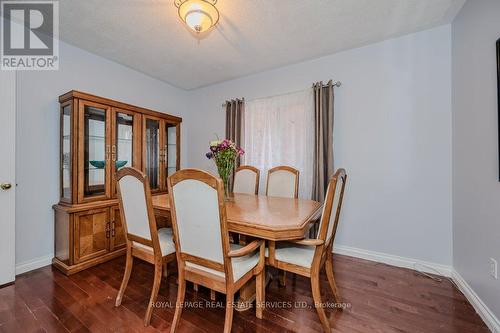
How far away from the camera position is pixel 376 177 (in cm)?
254

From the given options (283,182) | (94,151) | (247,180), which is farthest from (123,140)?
(283,182)

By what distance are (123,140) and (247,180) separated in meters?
1.66

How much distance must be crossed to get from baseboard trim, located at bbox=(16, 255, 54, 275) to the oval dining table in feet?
5.13

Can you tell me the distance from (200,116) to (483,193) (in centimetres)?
375

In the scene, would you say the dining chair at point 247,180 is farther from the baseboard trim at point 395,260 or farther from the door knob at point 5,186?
the door knob at point 5,186

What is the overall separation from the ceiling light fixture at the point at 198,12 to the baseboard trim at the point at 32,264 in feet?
9.33

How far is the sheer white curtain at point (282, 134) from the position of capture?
Result: 2.91 meters

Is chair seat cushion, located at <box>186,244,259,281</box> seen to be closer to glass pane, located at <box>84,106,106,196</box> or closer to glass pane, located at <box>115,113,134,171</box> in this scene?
glass pane, located at <box>84,106,106,196</box>

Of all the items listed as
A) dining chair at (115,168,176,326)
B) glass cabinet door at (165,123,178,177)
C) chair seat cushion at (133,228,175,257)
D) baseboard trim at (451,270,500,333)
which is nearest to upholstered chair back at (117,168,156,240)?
dining chair at (115,168,176,326)

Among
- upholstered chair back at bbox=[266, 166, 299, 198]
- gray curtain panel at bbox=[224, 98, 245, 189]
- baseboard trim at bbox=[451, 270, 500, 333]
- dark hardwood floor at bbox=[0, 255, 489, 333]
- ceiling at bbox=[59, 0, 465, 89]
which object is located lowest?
dark hardwood floor at bbox=[0, 255, 489, 333]

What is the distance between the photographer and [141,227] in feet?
5.44

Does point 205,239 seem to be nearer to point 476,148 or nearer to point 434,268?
point 476,148

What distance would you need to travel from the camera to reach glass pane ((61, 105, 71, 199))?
92.5 inches

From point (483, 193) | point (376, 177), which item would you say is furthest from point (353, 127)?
point (483, 193)
